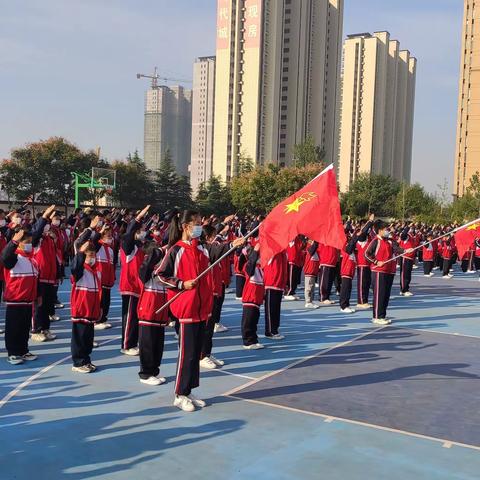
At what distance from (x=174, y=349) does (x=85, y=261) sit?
175 cm

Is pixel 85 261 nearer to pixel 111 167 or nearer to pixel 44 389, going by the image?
pixel 44 389

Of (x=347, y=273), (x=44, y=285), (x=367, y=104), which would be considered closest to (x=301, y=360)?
(x=44, y=285)

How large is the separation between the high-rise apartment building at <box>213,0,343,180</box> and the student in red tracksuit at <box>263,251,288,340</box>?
65.0 meters

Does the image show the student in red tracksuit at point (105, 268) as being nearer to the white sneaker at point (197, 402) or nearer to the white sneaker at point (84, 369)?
the white sneaker at point (84, 369)

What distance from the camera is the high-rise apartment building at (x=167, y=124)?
510 feet

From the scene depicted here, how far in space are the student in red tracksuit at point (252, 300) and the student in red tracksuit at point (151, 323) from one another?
Result: 1892mm

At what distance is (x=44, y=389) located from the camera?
575 centimetres

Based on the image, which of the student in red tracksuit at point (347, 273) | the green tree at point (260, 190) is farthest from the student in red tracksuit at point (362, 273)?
the green tree at point (260, 190)

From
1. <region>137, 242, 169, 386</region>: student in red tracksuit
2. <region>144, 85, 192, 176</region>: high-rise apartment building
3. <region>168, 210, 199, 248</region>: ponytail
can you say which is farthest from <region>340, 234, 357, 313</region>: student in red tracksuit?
<region>144, 85, 192, 176</region>: high-rise apartment building

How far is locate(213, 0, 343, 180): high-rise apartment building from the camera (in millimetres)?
75750

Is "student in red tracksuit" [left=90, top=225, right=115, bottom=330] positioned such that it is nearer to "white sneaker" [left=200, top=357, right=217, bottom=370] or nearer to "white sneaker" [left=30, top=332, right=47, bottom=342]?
"white sneaker" [left=30, top=332, right=47, bottom=342]

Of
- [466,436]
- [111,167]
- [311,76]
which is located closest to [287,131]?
[311,76]

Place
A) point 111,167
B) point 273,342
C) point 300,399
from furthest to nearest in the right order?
point 111,167 → point 273,342 → point 300,399

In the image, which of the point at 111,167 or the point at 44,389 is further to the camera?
the point at 111,167
